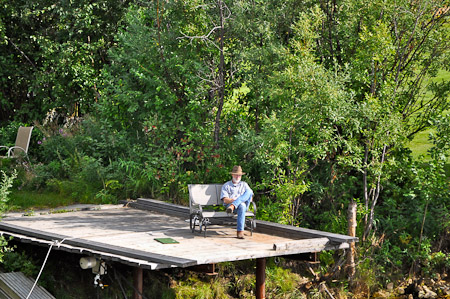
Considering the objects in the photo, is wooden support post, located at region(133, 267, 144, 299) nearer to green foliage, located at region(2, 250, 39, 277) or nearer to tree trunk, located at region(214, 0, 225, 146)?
green foliage, located at region(2, 250, 39, 277)

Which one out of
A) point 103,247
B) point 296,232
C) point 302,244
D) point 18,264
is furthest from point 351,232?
point 18,264

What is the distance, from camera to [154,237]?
880 centimetres

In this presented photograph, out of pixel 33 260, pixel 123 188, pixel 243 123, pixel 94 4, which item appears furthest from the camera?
pixel 94 4

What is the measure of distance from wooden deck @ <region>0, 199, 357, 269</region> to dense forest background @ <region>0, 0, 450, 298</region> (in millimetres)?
994

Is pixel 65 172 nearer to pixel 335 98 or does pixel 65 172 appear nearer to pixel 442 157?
pixel 335 98

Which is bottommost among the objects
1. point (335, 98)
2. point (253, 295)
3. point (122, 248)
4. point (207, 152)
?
point (253, 295)

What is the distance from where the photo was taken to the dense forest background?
10125mm

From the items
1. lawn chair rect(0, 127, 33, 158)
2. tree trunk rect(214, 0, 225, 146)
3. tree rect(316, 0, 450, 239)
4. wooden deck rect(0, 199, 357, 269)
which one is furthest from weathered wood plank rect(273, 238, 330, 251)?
lawn chair rect(0, 127, 33, 158)

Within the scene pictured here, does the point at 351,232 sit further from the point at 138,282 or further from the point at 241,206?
the point at 138,282

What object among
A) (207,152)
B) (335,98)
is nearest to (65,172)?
Result: (207,152)

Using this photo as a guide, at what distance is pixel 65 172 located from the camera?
12922 millimetres

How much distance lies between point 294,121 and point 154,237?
2.85m

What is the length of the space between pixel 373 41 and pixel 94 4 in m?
8.77

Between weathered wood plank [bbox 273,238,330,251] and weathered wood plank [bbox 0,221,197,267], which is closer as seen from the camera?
weathered wood plank [bbox 0,221,197,267]
